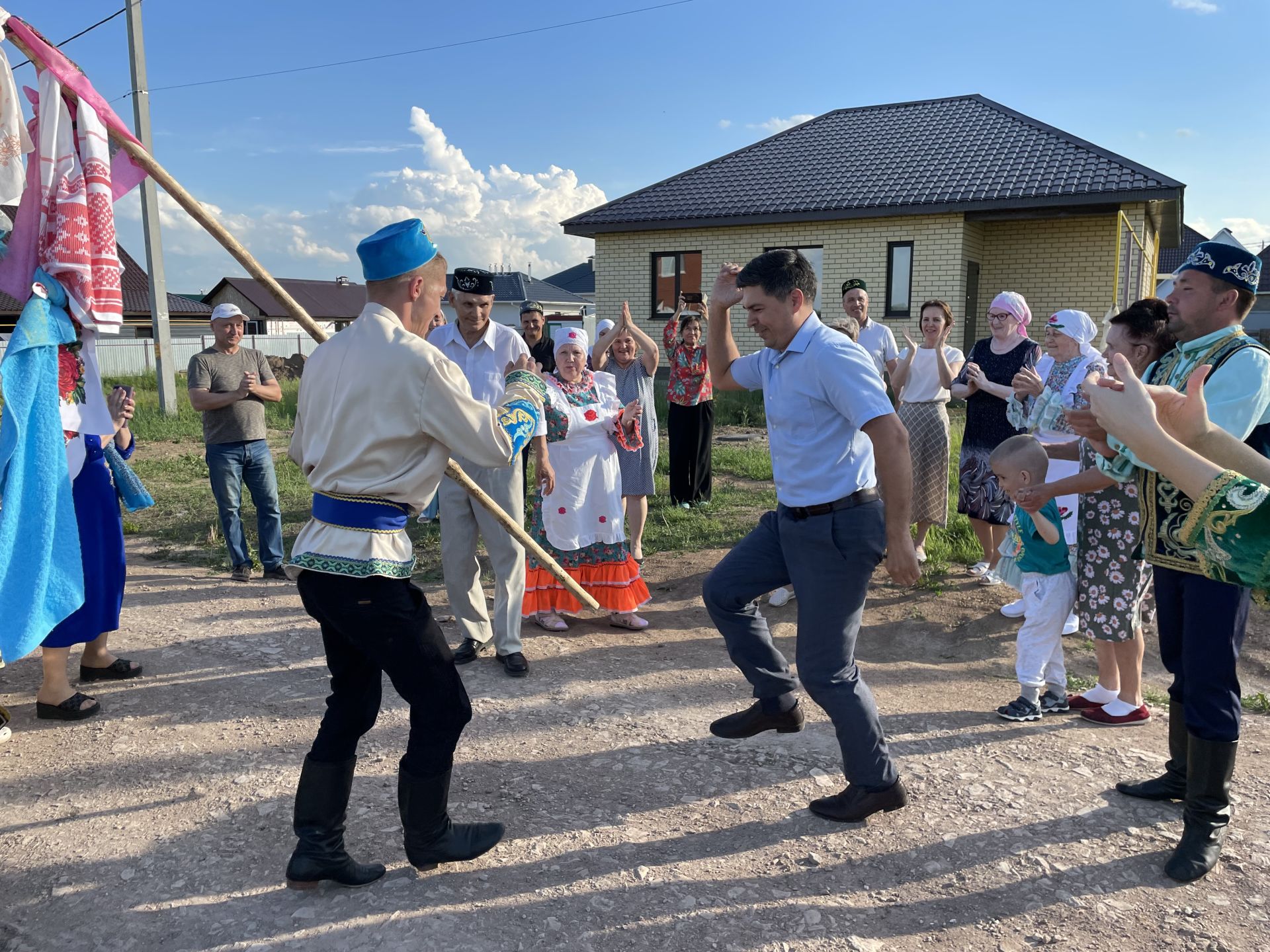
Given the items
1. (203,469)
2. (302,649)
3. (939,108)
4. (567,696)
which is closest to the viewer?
(567,696)

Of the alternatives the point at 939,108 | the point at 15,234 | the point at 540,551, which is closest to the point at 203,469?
the point at 15,234

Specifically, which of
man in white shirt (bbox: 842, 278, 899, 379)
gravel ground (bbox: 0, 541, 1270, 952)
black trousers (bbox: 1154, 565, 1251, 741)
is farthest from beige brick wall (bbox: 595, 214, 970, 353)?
black trousers (bbox: 1154, 565, 1251, 741)

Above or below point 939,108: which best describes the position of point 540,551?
below

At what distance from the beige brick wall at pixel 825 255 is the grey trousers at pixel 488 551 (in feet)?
39.7

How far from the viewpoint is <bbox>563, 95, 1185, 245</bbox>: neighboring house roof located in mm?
15141

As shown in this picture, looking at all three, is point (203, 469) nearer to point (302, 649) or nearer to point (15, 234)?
point (302, 649)

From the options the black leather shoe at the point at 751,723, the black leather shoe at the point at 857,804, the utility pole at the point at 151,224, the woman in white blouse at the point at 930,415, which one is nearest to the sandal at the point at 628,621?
the black leather shoe at the point at 751,723

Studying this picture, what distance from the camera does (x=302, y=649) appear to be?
5406 mm

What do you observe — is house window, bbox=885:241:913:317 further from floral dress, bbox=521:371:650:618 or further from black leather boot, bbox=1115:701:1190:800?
black leather boot, bbox=1115:701:1190:800

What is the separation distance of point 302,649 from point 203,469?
7.20 m

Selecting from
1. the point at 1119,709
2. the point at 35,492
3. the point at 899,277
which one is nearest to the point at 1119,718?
the point at 1119,709

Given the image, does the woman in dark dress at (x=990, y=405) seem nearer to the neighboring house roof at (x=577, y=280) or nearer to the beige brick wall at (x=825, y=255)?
the beige brick wall at (x=825, y=255)

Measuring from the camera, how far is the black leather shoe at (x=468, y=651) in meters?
5.14

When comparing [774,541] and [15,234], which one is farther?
[15,234]
